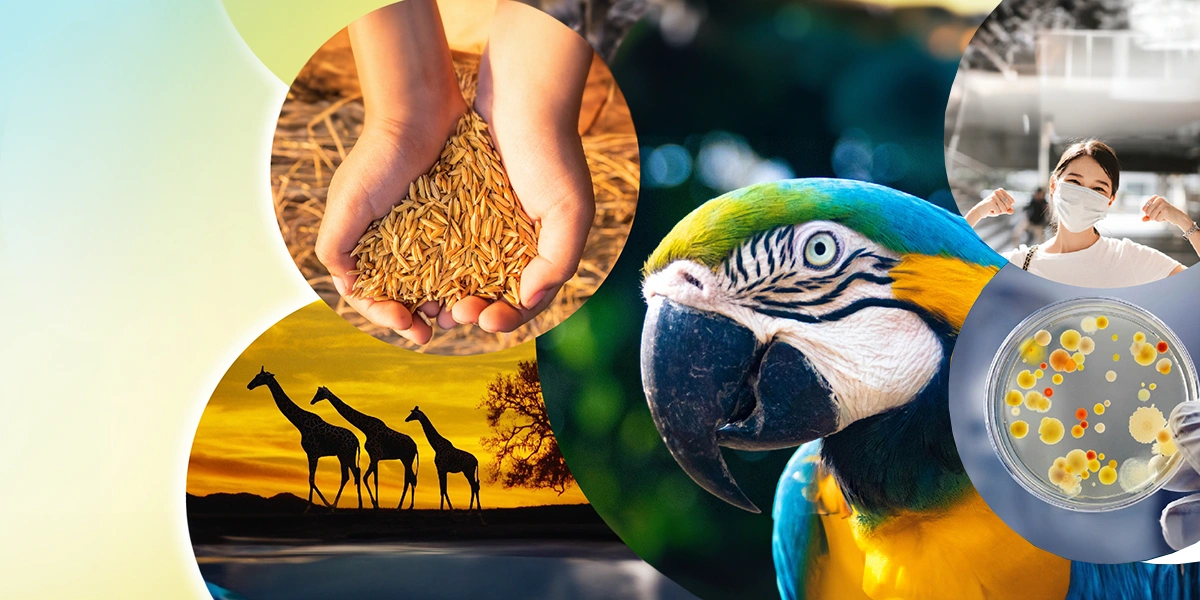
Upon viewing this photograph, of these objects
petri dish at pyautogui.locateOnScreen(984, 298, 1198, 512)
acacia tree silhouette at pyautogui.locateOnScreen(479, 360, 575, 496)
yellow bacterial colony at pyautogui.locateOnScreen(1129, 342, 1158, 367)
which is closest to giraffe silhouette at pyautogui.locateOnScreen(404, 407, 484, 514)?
acacia tree silhouette at pyautogui.locateOnScreen(479, 360, 575, 496)

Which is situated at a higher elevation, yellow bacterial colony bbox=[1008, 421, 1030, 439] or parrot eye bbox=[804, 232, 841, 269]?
parrot eye bbox=[804, 232, 841, 269]

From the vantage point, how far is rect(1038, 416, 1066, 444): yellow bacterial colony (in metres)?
1.78

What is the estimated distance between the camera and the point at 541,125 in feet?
5.46

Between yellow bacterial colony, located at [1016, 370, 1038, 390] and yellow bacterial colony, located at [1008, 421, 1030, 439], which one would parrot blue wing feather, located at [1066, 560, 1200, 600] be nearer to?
yellow bacterial colony, located at [1008, 421, 1030, 439]

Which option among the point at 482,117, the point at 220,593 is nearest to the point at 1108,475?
the point at 482,117

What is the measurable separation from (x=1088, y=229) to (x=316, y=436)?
186cm

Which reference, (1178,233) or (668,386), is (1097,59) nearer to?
(1178,233)

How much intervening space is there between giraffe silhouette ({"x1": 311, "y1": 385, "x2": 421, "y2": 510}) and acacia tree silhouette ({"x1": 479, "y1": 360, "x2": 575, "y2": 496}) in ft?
0.57

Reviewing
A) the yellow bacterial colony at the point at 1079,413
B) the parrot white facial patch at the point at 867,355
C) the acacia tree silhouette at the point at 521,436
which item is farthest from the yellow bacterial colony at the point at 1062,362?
the acacia tree silhouette at the point at 521,436

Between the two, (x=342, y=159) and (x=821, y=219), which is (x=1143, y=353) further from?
(x=342, y=159)

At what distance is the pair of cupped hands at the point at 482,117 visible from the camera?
1652mm

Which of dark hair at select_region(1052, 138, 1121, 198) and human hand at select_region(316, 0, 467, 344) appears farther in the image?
dark hair at select_region(1052, 138, 1121, 198)

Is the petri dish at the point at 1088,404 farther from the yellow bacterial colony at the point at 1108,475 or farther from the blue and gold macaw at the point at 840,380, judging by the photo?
the blue and gold macaw at the point at 840,380

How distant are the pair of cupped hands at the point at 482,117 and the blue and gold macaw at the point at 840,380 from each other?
263 mm
